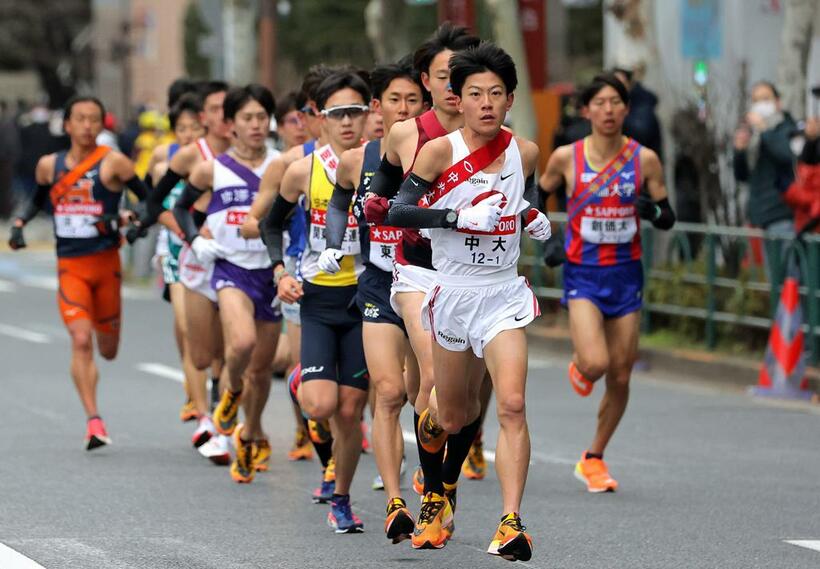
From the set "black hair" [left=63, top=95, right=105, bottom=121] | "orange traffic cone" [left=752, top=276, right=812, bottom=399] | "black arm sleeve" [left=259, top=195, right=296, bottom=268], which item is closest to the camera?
"black arm sleeve" [left=259, top=195, right=296, bottom=268]

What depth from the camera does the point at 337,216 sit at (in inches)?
363

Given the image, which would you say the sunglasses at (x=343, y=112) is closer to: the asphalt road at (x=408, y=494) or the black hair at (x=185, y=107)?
the asphalt road at (x=408, y=494)

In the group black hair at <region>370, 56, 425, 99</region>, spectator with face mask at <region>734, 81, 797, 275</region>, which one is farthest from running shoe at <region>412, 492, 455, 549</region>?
spectator with face mask at <region>734, 81, 797, 275</region>

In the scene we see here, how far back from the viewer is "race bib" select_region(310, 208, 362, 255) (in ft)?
31.7

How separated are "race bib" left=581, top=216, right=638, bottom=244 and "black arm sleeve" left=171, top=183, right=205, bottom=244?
211cm

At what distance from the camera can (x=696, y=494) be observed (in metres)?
10.5

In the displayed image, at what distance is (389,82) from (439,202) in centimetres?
150

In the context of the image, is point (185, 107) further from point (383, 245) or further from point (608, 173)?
point (383, 245)

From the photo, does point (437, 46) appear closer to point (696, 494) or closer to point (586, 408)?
point (696, 494)

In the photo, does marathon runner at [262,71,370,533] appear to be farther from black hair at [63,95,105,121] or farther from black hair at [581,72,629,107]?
black hair at [63,95,105,121]

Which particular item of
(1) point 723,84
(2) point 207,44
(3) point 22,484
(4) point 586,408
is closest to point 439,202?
(3) point 22,484

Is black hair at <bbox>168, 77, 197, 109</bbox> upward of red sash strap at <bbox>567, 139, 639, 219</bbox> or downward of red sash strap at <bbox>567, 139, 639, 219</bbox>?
upward

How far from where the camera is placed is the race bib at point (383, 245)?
9.38 metres

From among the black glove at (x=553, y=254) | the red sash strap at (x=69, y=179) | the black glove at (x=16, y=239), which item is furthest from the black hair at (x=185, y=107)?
the black glove at (x=553, y=254)
